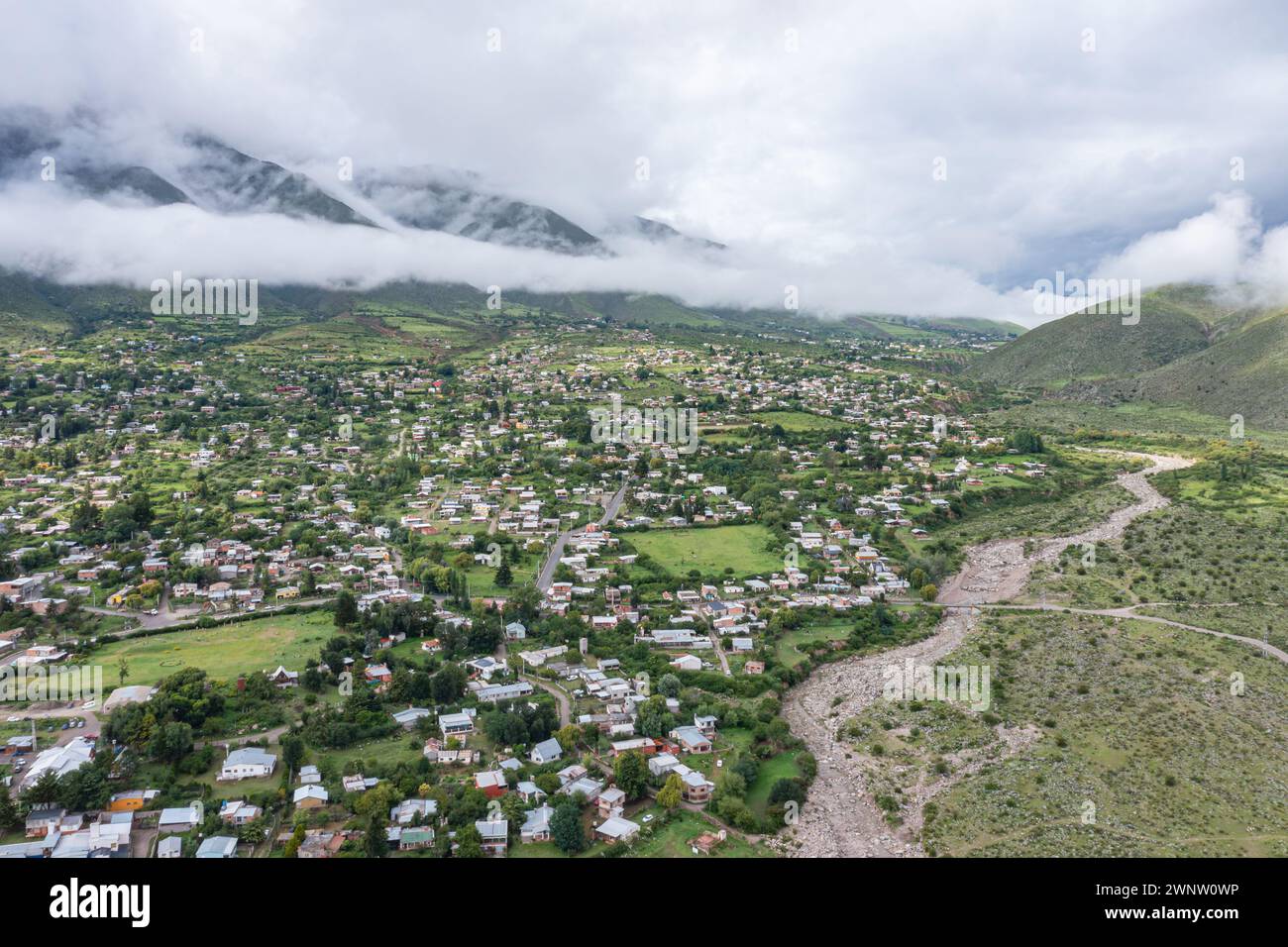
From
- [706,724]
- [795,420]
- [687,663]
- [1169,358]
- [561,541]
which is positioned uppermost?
[1169,358]

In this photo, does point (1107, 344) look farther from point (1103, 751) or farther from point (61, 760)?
point (61, 760)

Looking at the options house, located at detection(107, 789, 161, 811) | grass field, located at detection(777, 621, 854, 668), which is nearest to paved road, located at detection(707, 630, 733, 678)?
grass field, located at detection(777, 621, 854, 668)

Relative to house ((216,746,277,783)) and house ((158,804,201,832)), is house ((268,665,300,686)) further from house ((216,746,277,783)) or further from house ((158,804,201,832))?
house ((158,804,201,832))

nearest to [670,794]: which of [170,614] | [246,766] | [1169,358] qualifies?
[246,766]

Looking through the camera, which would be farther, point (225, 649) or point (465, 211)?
point (465, 211)

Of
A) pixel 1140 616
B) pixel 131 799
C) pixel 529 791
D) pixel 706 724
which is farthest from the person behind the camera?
pixel 1140 616
